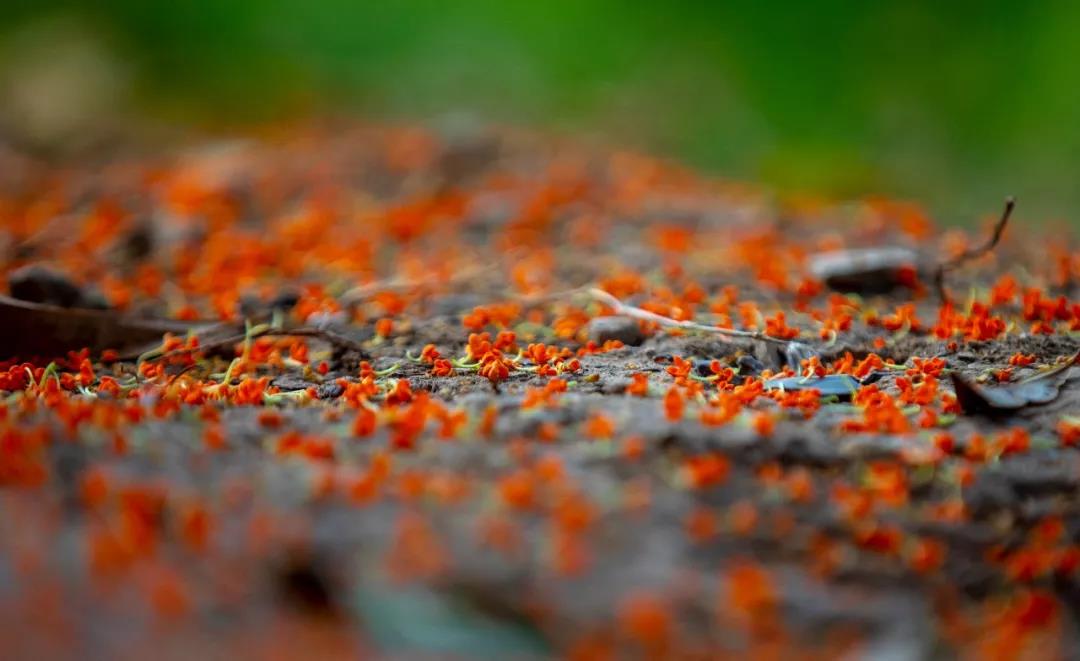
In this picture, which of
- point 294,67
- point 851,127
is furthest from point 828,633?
point 294,67

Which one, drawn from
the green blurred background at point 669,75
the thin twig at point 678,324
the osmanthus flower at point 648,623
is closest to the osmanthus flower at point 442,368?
the thin twig at point 678,324

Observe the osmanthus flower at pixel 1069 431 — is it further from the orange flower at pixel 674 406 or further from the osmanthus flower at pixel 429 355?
the osmanthus flower at pixel 429 355

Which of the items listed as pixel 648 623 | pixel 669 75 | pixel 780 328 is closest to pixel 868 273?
pixel 780 328

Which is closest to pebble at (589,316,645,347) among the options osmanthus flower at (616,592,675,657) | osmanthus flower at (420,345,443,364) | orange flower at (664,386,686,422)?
osmanthus flower at (420,345,443,364)

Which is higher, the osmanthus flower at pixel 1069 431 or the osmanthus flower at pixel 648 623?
the osmanthus flower at pixel 1069 431

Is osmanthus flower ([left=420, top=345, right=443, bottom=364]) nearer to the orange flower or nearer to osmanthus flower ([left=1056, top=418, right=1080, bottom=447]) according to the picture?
the orange flower
